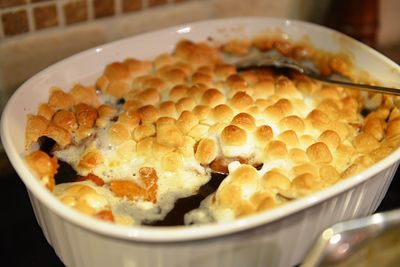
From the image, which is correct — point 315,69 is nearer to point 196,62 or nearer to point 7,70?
point 196,62

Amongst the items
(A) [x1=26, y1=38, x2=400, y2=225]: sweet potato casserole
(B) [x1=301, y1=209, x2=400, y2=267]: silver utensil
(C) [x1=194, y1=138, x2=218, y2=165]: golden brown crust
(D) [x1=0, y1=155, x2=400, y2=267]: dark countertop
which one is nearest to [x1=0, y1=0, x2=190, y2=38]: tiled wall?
(A) [x1=26, y1=38, x2=400, y2=225]: sweet potato casserole

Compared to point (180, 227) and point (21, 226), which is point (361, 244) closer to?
point (180, 227)

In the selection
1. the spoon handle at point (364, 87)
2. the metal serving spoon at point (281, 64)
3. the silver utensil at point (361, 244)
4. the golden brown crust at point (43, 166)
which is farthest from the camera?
the metal serving spoon at point (281, 64)

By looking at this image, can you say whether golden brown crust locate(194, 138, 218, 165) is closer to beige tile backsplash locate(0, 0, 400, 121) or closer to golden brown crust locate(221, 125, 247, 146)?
golden brown crust locate(221, 125, 247, 146)

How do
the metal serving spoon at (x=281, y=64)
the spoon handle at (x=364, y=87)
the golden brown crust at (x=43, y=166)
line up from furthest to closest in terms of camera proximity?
the metal serving spoon at (x=281, y=64), the spoon handle at (x=364, y=87), the golden brown crust at (x=43, y=166)

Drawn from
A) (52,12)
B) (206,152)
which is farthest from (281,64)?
(52,12)

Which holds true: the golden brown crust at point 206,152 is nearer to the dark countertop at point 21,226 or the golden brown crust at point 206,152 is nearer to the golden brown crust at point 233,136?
the golden brown crust at point 233,136

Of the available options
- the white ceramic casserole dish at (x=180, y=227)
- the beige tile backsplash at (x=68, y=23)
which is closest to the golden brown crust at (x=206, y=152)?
the white ceramic casserole dish at (x=180, y=227)
